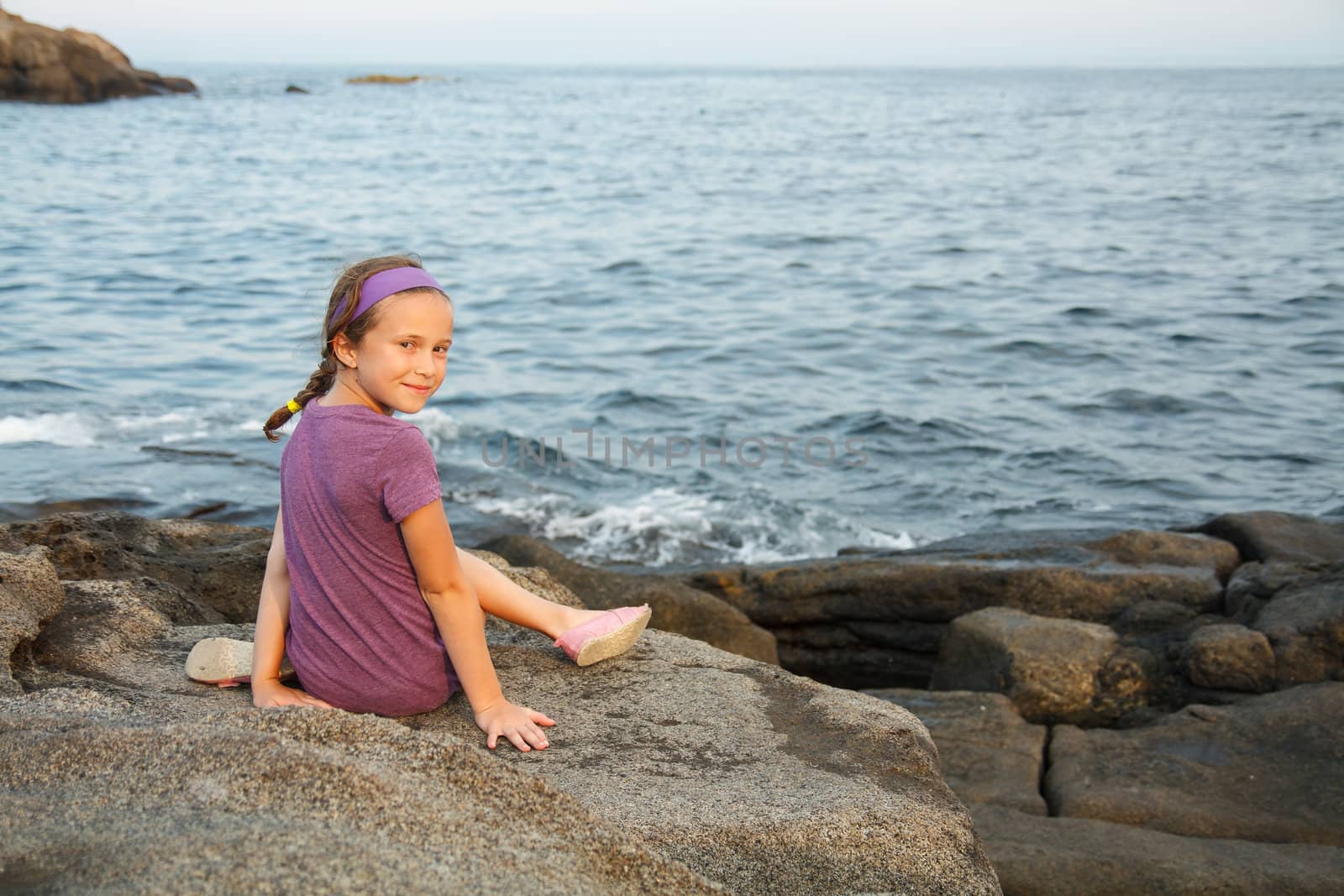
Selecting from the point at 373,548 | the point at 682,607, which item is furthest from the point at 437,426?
the point at 373,548

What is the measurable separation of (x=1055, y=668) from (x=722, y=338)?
26.1ft

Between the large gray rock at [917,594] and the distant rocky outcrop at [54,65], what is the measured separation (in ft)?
129

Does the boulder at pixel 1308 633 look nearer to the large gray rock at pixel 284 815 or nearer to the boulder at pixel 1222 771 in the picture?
the boulder at pixel 1222 771

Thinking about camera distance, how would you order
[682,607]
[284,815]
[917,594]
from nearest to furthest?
[284,815], [682,607], [917,594]

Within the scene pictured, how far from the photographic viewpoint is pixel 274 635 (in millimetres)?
2785

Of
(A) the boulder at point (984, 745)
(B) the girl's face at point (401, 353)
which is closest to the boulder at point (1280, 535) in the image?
(A) the boulder at point (984, 745)

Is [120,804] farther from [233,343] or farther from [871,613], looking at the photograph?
[233,343]

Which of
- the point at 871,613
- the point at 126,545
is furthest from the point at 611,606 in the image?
the point at 126,545

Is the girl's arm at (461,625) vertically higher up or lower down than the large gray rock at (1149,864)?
higher up

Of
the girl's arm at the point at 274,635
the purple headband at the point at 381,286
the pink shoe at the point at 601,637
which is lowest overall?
the pink shoe at the point at 601,637

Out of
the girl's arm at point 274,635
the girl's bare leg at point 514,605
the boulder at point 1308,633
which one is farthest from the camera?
the boulder at point 1308,633

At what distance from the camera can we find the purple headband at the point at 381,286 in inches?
102

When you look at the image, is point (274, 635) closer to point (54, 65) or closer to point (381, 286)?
point (381, 286)

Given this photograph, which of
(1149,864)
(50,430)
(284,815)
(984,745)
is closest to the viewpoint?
(284,815)
